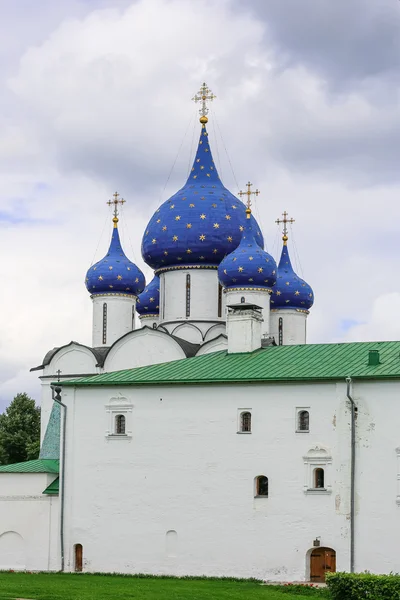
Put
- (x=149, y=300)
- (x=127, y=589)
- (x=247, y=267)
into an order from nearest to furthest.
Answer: (x=127, y=589), (x=247, y=267), (x=149, y=300)

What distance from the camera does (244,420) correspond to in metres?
28.7

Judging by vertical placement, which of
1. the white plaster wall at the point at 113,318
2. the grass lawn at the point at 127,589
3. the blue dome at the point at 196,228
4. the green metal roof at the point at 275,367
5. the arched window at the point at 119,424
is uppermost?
the blue dome at the point at 196,228

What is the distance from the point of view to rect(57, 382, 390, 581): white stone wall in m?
27.2

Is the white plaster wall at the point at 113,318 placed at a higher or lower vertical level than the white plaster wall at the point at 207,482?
higher

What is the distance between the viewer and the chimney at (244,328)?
31172 mm

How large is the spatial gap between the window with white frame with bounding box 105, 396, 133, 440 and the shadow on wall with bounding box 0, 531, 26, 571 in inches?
137

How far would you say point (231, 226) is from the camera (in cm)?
4197

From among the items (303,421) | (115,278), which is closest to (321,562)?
(303,421)

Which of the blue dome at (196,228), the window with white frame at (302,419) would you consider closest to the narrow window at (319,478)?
the window with white frame at (302,419)

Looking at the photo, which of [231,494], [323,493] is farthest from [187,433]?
[323,493]

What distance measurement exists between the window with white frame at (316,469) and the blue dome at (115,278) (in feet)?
54.3

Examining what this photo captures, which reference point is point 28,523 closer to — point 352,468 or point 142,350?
Result: point 352,468

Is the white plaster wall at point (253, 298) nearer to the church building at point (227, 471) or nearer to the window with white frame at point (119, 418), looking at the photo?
the church building at point (227, 471)

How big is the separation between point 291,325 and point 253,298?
498 cm
